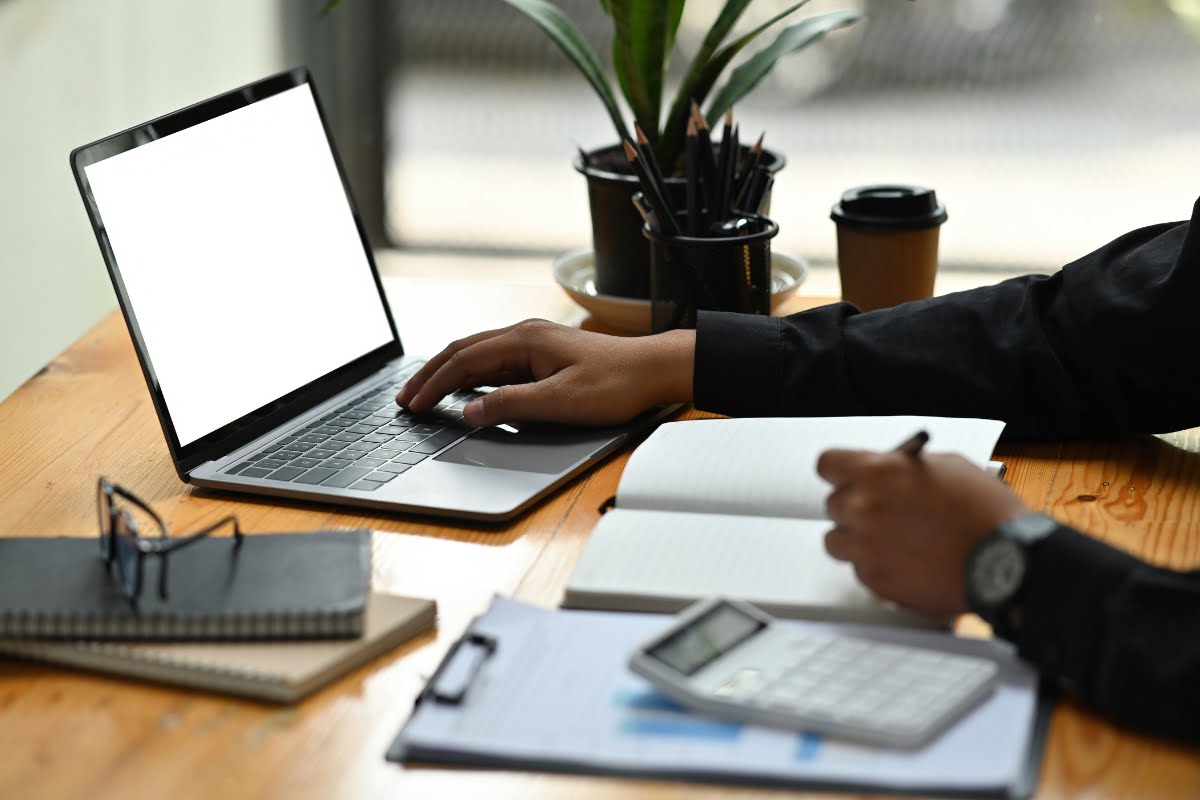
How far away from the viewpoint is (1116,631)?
648 mm

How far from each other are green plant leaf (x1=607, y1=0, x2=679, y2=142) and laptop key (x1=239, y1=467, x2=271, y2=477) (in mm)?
542

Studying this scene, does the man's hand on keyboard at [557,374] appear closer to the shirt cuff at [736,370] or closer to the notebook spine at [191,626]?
the shirt cuff at [736,370]

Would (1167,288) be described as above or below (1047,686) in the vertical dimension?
above

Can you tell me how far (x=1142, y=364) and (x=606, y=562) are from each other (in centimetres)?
46

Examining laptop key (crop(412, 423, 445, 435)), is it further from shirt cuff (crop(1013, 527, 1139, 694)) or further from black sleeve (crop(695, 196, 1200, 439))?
shirt cuff (crop(1013, 527, 1139, 694))

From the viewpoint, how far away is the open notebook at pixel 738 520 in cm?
75

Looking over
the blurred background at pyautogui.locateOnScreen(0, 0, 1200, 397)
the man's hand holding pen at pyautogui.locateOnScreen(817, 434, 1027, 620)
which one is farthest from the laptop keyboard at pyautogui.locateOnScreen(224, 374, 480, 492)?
the blurred background at pyautogui.locateOnScreen(0, 0, 1200, 397)

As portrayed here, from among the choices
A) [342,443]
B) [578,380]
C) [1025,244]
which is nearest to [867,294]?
[578,380]

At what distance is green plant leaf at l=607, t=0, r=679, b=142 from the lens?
1.31 meters

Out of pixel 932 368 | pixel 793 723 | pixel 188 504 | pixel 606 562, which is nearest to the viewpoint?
pixel 793 723

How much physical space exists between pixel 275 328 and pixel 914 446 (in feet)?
1.79

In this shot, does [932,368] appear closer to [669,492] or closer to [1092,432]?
[1092,432]

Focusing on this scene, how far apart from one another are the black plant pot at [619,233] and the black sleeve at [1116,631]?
64cm

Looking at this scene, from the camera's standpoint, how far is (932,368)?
1.04m
